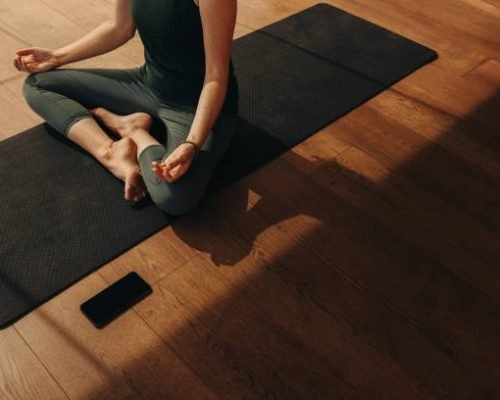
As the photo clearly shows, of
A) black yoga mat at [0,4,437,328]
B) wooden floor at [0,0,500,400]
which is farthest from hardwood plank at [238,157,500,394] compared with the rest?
black yoga mat at [0,4,437,328]

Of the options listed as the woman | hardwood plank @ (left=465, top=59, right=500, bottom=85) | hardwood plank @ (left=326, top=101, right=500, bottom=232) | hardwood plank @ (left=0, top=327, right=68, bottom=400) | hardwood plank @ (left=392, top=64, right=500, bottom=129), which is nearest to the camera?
hardwood plank @ (left=0, top=327, right=68, bottom=400)

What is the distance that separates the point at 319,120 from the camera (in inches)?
81.4

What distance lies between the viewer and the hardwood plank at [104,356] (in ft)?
4.20

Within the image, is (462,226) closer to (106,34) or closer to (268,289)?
(268,289)

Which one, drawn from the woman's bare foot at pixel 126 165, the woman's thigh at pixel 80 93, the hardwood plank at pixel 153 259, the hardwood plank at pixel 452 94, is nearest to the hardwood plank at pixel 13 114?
the woman's thigh at pixel 80 93

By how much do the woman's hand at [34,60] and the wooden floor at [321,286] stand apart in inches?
9.4

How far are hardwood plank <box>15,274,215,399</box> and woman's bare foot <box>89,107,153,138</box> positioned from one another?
63 cm

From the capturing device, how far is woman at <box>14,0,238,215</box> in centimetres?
151

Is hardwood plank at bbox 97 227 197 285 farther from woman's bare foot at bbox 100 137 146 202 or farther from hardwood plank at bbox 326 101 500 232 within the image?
hardwood plank at bbox 326 101 500 232

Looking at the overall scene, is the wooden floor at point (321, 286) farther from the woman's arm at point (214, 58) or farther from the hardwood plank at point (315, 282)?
the woman's arm at point (214, 58)

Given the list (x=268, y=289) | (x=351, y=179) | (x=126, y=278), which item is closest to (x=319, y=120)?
(x=351, y=179)

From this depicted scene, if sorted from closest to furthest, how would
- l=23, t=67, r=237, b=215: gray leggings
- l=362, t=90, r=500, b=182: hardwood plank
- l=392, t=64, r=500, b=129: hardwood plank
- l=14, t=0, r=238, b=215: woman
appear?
l=14, t=0, r=238, b=215: woman
l=23, t=67, r=237, b=215: gray leggings
l=362, t=90, r=500, b=182: hardwood plank
l=392, t=64, r=500, b=129: hardwood plank

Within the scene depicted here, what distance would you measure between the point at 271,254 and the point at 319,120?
724 millimetres

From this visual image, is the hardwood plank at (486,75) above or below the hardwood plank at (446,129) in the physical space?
above
